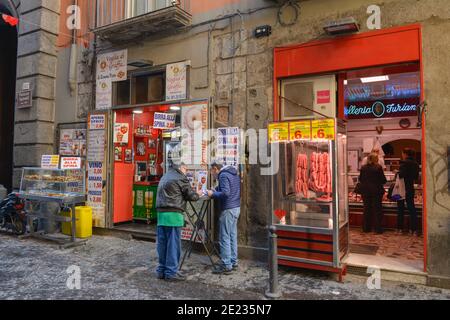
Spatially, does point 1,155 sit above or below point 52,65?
below

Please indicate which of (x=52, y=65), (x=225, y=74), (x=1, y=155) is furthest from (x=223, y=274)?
(x=1, y=155)

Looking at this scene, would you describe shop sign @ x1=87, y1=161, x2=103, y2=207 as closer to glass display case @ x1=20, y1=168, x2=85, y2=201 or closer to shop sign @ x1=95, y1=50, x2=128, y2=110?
glass display case @ x1=20, y1=168, x2=85, y2=201

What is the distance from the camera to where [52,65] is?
993 centimetres

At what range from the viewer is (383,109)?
9.91 meters

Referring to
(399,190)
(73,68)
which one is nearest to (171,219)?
(399,190)

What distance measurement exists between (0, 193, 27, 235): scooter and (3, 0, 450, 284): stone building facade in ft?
4.23

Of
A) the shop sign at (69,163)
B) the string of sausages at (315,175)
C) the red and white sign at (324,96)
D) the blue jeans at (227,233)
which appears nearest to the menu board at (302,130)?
the string of sausages at (315,175)

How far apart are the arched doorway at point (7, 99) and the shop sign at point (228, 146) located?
8752mm

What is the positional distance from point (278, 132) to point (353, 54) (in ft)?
5.80

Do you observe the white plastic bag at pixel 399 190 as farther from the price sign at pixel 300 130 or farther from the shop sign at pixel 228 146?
the shop sign at pixel 228 146

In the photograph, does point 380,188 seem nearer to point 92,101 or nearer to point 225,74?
point 225,74
